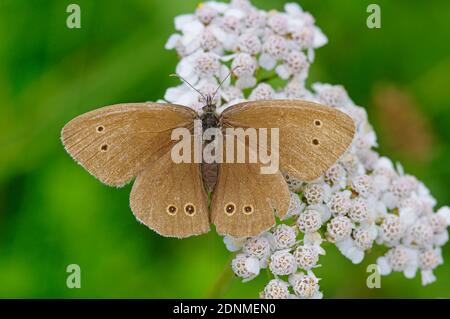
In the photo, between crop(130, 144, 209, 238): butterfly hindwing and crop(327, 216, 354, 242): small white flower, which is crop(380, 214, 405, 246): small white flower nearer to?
crop(327, 216, 354, 242): small white flower

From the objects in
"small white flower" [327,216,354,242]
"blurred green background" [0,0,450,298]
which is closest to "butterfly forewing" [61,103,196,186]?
"small white flower" [327,216,354,242]

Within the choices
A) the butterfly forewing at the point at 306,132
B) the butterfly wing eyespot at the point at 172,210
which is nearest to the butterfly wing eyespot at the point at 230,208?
the butterfly wing eyespot at the point at 172,210

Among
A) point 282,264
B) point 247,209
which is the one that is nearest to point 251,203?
point 247,209

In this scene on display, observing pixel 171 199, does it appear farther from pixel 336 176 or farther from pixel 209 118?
pixel 336 176

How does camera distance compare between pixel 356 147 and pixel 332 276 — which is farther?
pixel 332 276

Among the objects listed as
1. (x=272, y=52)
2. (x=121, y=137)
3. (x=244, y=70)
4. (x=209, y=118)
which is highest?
(x=272, y=52)
